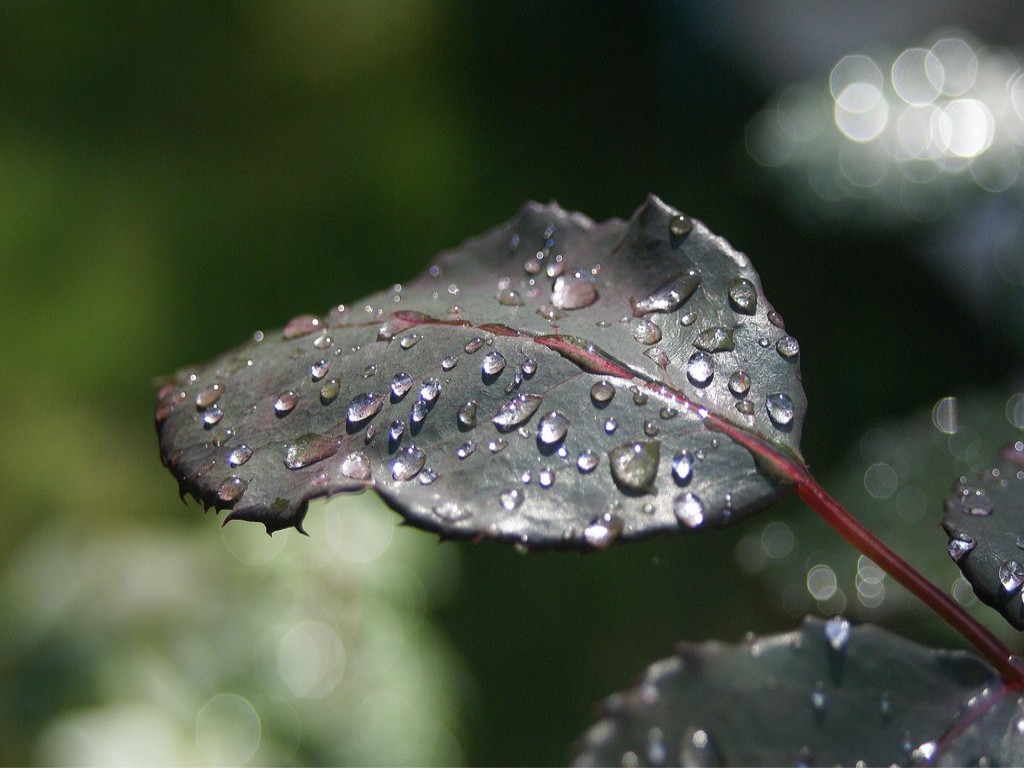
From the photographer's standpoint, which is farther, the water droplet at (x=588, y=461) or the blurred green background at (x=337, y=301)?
the blurred green background at (x=337, y=301)

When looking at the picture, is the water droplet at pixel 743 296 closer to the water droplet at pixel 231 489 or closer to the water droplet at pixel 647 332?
the water droplet at pixel 647 332

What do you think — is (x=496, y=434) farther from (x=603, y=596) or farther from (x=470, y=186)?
(x=470, y=186)

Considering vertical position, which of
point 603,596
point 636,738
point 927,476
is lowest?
point 603,596

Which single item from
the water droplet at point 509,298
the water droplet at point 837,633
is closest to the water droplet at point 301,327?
the water droplet at point 509,298

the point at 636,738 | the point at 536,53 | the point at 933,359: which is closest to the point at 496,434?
the point at 636,738

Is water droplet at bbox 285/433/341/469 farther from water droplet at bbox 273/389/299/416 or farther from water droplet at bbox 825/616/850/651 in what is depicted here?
water droplet at bbox 825/616/850/651

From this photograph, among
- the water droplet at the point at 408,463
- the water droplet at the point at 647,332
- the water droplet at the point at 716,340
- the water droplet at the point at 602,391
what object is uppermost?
the water droplet at the point at 716,340

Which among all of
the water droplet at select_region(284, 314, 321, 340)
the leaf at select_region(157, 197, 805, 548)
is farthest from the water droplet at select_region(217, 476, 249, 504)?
the water droplet at select_region(284, 314, 321, 340)
